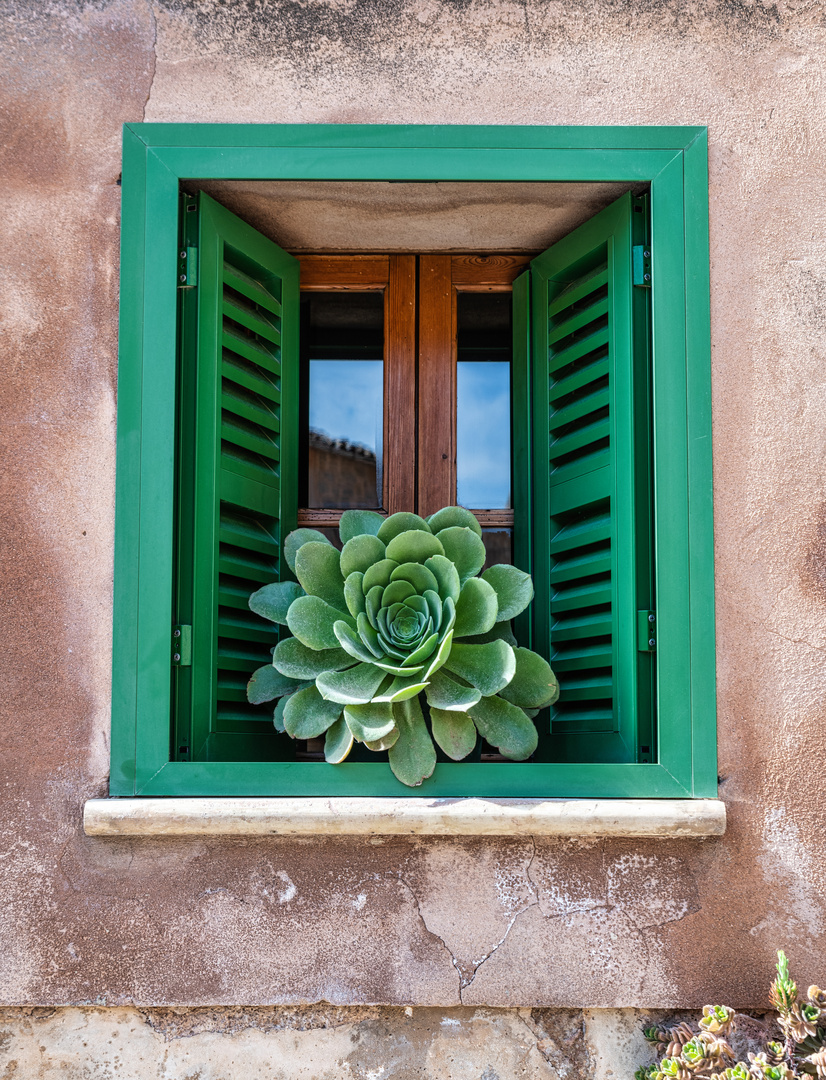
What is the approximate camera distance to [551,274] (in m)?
2.02

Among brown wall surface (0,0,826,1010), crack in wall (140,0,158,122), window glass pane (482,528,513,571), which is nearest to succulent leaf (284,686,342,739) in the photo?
brown wall surface (0,0,826,1010)

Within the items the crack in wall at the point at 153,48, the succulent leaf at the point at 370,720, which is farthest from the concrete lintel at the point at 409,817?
the crack in wall at the point at 153,48

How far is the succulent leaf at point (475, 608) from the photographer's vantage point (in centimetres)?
164

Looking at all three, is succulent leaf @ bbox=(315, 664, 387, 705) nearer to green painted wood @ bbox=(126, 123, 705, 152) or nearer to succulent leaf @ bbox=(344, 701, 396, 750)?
succulent leaf @ bbox=(344, 701, 396, 750)

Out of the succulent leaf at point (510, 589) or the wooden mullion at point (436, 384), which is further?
the wooden mullion at point (436, 384)

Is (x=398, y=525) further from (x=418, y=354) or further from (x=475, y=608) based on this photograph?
(x=418, y=354)

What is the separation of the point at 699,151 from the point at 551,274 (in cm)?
40

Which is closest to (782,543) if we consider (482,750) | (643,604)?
(643,604)

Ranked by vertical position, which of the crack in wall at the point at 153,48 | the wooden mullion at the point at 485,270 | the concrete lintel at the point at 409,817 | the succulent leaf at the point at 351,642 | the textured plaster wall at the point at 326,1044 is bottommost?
the textured plaster wall at the point at 326,1044

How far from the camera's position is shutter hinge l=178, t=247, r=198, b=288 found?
180cm

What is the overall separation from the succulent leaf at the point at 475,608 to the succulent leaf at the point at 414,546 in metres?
0.10

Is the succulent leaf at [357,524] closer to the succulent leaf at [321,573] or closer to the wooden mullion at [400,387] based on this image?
the succulent leaf at [321,573]

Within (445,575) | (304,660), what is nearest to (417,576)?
(445,575)

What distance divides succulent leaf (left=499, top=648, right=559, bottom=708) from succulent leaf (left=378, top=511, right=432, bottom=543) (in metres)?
0.33
